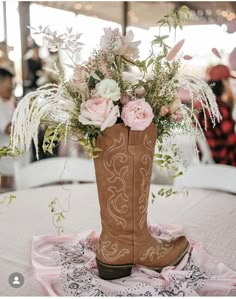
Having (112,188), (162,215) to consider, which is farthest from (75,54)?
(162,215)

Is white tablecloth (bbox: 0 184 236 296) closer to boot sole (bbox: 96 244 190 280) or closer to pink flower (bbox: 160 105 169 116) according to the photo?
boot sole (bbox: 96 244 190 280)

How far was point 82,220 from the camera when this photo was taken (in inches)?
55.3

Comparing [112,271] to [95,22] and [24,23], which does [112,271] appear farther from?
[95,22]

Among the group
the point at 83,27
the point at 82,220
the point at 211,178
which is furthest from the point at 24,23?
the point at 82,220

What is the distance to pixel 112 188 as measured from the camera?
34.8 inches

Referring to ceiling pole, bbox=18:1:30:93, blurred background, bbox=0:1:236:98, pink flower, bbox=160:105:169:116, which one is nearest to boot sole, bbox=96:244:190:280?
pink flower, bbox=160:105:169:116

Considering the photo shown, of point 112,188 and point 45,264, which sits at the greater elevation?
point 112,188

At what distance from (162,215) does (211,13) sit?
10.4 feet

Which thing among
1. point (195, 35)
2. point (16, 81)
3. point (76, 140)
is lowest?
point (76, 140)

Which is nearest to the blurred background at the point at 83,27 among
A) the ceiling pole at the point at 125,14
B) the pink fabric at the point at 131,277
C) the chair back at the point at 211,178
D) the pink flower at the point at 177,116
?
the ceiling pole at the point at 125,14

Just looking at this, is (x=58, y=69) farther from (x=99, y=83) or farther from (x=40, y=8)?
(x=40, y=8)

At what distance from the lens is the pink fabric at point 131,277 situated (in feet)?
2.84

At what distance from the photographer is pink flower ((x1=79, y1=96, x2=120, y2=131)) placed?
796mm

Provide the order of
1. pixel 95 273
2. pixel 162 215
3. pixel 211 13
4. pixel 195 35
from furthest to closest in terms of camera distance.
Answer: pixel 211 13 → pixel 195 35 → pixel 162 215 → pixel 95 273
